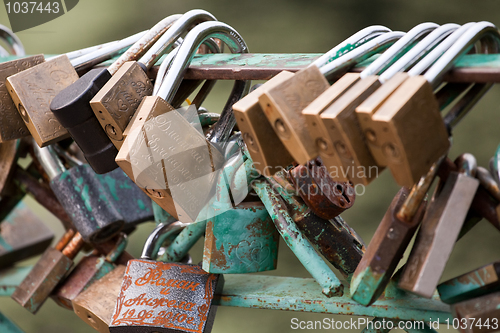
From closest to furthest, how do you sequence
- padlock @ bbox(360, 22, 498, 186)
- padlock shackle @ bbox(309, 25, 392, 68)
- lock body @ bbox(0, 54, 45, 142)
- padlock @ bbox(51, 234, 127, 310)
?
padlock @ bbox(360, 22, 498, 186) → padlock shackle @ bbox(309, 25, 392, 68) → lock body @ bbox(0, 54, 45, 142) → padlock @ bbox(51, 234, 127, 310)

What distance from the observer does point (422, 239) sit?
1.19 ft

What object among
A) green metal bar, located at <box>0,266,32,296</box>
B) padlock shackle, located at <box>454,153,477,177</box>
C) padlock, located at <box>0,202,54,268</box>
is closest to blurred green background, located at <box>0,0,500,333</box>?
padlock, located at <box>0,202,54,268</box>

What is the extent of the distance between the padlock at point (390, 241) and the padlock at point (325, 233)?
10cm

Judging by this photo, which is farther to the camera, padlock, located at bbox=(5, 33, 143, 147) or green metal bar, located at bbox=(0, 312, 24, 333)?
green metal bar, located at bbox=(0, 312, 24, 333)

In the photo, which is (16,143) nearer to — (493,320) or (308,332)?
(493,320)

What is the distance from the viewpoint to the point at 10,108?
50 centimetres

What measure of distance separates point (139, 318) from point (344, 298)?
8.0 inches

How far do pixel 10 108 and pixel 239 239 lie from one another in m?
0.25

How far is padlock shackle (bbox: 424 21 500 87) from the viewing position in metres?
0.33

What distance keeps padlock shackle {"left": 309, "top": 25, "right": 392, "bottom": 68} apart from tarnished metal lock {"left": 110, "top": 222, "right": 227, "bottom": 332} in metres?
0.26

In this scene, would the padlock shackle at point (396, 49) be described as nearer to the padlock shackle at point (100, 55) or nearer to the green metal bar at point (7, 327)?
the padlock shackle at point (100, 55)

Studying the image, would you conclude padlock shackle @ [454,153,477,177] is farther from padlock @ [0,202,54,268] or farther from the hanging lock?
padlock @ [0,202,54,268]

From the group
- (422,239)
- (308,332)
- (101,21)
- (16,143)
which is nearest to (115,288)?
(16,143)

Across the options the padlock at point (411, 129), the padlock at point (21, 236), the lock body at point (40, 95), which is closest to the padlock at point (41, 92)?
the lock body at point (40, 95)
